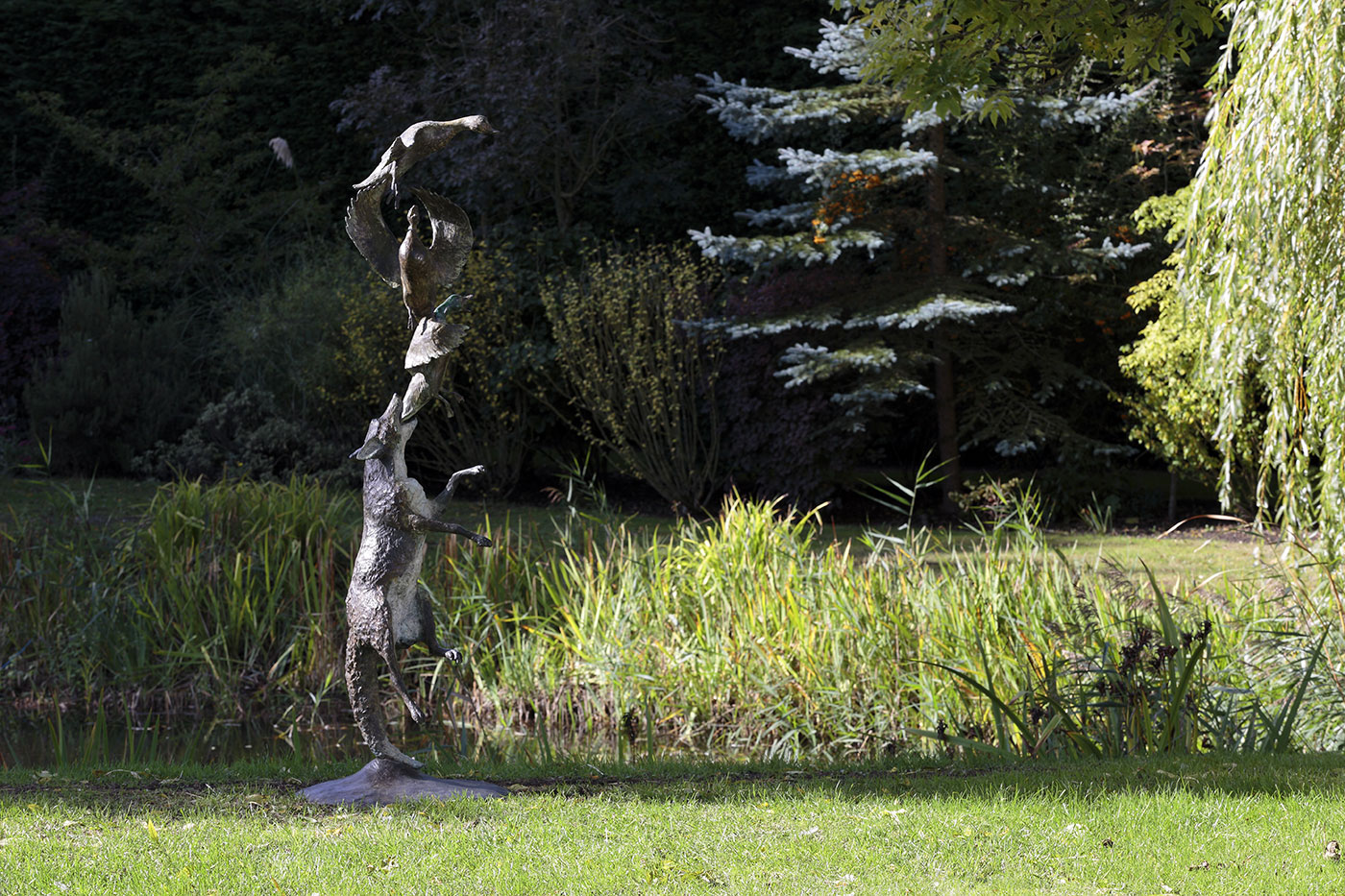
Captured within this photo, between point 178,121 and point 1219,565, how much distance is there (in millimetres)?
11263

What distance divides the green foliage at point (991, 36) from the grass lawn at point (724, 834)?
260 cm

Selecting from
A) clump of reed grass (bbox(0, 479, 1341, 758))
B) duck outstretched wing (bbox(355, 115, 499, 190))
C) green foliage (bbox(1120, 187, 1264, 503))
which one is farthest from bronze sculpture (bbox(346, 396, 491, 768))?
green foliage (bbox(1120, 187, 1264, 503))

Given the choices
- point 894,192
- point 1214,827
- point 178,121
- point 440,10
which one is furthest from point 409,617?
point 178,121

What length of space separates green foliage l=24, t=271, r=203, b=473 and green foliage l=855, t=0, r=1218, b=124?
788cm

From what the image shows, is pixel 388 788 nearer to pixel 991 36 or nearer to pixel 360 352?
pixel 991 36

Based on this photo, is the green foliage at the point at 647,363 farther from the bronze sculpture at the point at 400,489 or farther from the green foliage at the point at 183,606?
the bronze sculpture at the point at 400,489

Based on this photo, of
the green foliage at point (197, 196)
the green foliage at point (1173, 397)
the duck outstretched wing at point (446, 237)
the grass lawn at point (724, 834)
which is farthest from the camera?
the green foliage at point (197, 196)

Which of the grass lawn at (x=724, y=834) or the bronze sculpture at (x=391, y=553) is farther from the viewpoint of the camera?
the bronze sculpture at (x=391, y=553)

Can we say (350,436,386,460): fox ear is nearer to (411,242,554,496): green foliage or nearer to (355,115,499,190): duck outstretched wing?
(355,115,499,190): duck outstretched wing

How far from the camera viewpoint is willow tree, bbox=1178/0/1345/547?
462 cm

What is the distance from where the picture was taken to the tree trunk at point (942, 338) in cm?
1080

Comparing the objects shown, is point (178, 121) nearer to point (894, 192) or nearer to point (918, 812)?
point (894, 192)

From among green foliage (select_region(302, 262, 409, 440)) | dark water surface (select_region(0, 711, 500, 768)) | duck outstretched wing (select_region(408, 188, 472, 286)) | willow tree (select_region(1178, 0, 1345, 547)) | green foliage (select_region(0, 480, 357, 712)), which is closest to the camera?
duck outstretched wing (select_region(408, 188, 472, 286))

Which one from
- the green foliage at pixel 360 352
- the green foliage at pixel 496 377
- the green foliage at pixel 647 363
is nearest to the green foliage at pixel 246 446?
the green foliage at pixel 360 352
